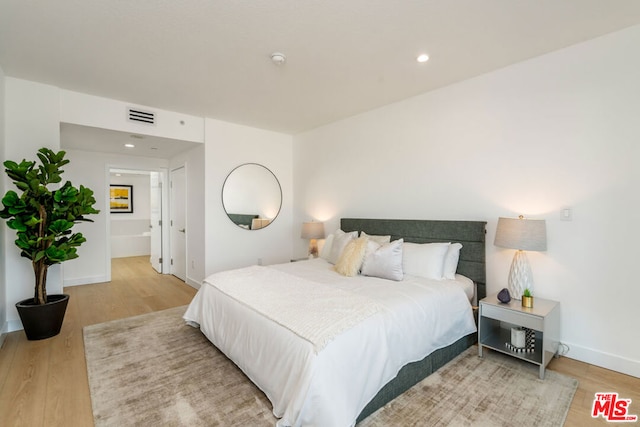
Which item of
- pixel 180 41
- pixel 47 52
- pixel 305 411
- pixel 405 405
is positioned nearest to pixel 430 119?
pixel 180 41

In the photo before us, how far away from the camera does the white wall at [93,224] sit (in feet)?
16.1

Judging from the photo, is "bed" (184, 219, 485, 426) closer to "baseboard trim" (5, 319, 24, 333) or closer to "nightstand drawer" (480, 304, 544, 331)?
"nightstand drawer" (480, 304, 544, 331)

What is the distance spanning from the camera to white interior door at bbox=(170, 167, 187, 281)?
5137mm

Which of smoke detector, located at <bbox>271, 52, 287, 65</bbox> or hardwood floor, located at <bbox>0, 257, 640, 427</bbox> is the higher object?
smoke detector, located at <bbox>271, 52, 287, 65</bbox>

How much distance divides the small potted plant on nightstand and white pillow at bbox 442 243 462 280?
58cm

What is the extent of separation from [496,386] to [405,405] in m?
0.74

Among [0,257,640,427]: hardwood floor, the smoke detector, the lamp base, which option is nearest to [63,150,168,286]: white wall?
[0,257,640,427]: hardwood floor

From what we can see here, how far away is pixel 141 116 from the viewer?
12.4ft

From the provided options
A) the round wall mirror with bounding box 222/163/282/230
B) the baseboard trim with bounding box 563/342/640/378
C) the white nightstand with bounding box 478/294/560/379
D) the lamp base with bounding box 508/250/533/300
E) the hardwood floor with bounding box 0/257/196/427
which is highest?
the round wall mirror with bounding box 222/163/282/230

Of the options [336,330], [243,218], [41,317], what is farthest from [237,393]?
[243,218]

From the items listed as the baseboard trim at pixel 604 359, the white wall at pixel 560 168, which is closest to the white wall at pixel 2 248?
the white wall at pixel 560 168

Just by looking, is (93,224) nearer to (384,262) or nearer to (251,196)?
(251,196)

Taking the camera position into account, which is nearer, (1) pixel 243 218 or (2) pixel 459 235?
(2) pixel 459 235

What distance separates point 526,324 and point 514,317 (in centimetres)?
9
